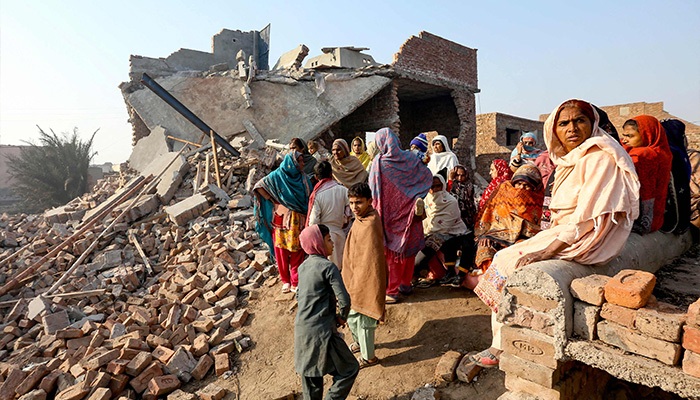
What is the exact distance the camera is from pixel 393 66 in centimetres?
1066

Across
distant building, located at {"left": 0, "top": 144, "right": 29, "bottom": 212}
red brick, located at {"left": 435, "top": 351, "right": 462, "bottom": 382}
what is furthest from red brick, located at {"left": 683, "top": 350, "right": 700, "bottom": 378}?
distant building, located at {"left": 0, "top": 144, "right": 29, "bottom": 212}

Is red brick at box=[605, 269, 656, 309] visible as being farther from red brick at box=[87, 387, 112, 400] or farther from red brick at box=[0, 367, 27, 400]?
red brick at box=[0, 367, 27, 400]

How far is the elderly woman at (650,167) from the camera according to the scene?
2.79 m

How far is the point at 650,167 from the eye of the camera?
279 cm

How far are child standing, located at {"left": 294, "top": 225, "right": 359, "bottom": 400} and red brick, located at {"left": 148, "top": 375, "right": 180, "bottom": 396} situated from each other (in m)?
1.57

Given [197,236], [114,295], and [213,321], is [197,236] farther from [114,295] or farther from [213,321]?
[213,321]

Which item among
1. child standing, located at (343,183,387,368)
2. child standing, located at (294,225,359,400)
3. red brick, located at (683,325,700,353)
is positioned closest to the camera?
red brick, located at (683,325,700,353)

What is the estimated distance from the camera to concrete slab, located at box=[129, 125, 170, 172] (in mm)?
10553

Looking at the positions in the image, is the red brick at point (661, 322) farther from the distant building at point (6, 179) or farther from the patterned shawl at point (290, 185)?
the distant building at point (6, 179)

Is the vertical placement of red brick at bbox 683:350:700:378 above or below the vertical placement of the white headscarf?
below

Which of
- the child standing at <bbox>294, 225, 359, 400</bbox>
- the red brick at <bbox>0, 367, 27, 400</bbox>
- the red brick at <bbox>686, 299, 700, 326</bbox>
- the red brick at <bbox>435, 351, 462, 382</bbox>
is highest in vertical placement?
the red brick at <bbox>686, 299, 700, 326</bbox>

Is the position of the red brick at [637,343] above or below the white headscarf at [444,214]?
below

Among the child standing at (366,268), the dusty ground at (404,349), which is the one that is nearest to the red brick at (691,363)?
the dusty ground at (404,349)

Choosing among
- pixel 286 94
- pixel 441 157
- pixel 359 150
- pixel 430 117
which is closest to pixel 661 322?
pixel 441 157
